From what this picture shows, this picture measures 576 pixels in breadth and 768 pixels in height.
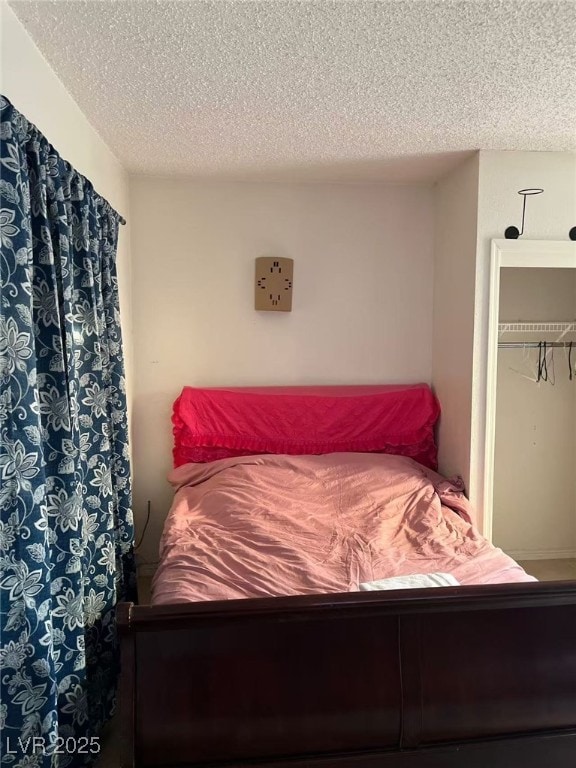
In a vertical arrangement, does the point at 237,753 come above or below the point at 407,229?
below

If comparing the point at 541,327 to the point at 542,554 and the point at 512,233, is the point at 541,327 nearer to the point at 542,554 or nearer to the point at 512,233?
the point at 512,233

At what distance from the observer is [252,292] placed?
9.98 feet

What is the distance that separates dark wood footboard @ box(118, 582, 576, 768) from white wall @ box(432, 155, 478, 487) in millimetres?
1334

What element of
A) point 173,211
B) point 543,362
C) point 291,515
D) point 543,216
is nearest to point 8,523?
point 291,515

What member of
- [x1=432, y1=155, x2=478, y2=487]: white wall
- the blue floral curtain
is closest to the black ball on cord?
[x1=432, y1=155, x2=478, y2=487]: white wall

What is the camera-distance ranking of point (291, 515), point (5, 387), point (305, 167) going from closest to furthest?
point (5, 387), point (291, 515), point (305, 167)

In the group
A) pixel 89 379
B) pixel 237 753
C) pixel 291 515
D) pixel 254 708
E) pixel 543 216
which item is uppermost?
pixel 543 216

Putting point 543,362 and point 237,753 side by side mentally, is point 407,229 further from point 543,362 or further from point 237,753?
point 237,753

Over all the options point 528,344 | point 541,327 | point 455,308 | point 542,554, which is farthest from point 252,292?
point 542,554

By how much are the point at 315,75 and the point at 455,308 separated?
1490 millimetres

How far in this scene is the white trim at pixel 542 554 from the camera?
3.24 m

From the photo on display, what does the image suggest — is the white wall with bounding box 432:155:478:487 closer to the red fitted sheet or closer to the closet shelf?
the red fitted sheet

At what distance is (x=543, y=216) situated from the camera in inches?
101

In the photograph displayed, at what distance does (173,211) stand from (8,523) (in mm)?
2207
